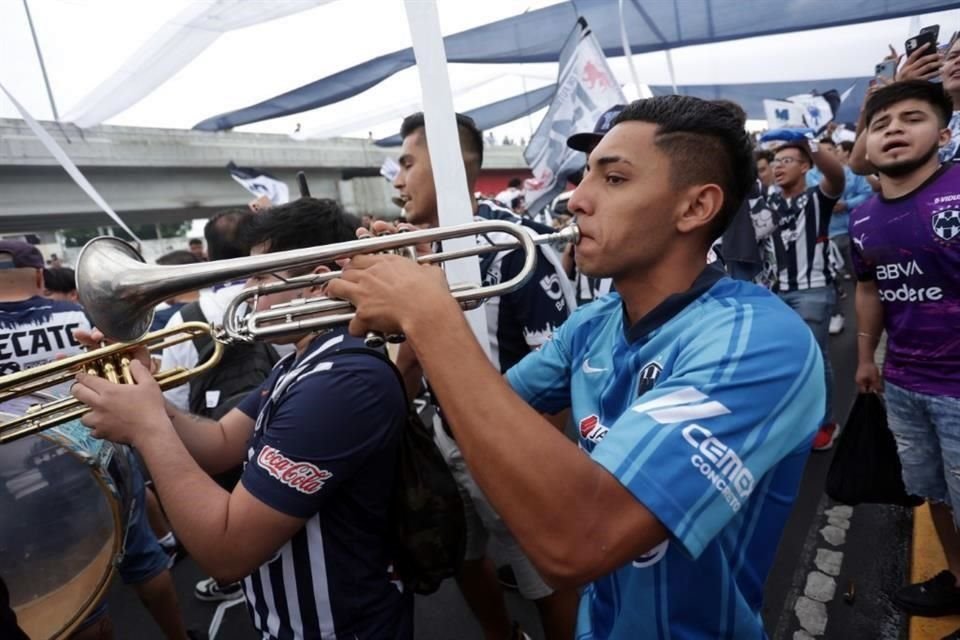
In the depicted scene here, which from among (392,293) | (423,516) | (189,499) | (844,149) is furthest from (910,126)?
(844,149)

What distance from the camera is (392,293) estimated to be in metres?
1.06

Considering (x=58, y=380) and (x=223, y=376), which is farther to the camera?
(x=223, y=376)

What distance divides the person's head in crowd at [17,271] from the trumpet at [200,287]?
2053 mm

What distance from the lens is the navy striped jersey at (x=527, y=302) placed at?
238 cm

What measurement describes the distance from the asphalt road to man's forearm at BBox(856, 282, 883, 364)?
1.04 m

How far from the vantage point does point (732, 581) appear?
3.53 ft

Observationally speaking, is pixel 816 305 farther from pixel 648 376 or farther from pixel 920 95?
pixel 648 376

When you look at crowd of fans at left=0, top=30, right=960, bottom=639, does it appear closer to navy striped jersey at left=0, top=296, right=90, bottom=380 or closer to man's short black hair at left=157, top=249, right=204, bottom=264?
navy striped jersey at left=0, top=296, right=90, bottom=380

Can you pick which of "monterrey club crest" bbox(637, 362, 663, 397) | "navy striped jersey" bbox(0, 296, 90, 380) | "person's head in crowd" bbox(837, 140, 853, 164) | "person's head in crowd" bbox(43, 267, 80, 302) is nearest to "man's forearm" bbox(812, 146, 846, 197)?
"monterrey club crest" bbox(637, 362, 663, 397)

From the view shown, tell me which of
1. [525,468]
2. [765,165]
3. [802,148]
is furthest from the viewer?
[765,165]

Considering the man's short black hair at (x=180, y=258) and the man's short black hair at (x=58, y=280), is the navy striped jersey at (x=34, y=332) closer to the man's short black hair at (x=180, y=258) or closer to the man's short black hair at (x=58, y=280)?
the man's short black hair at (x=180, y=258)

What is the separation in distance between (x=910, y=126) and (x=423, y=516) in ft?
8.21

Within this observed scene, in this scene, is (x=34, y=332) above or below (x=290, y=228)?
below

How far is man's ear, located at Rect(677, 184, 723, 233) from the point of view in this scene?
46.0 inches
